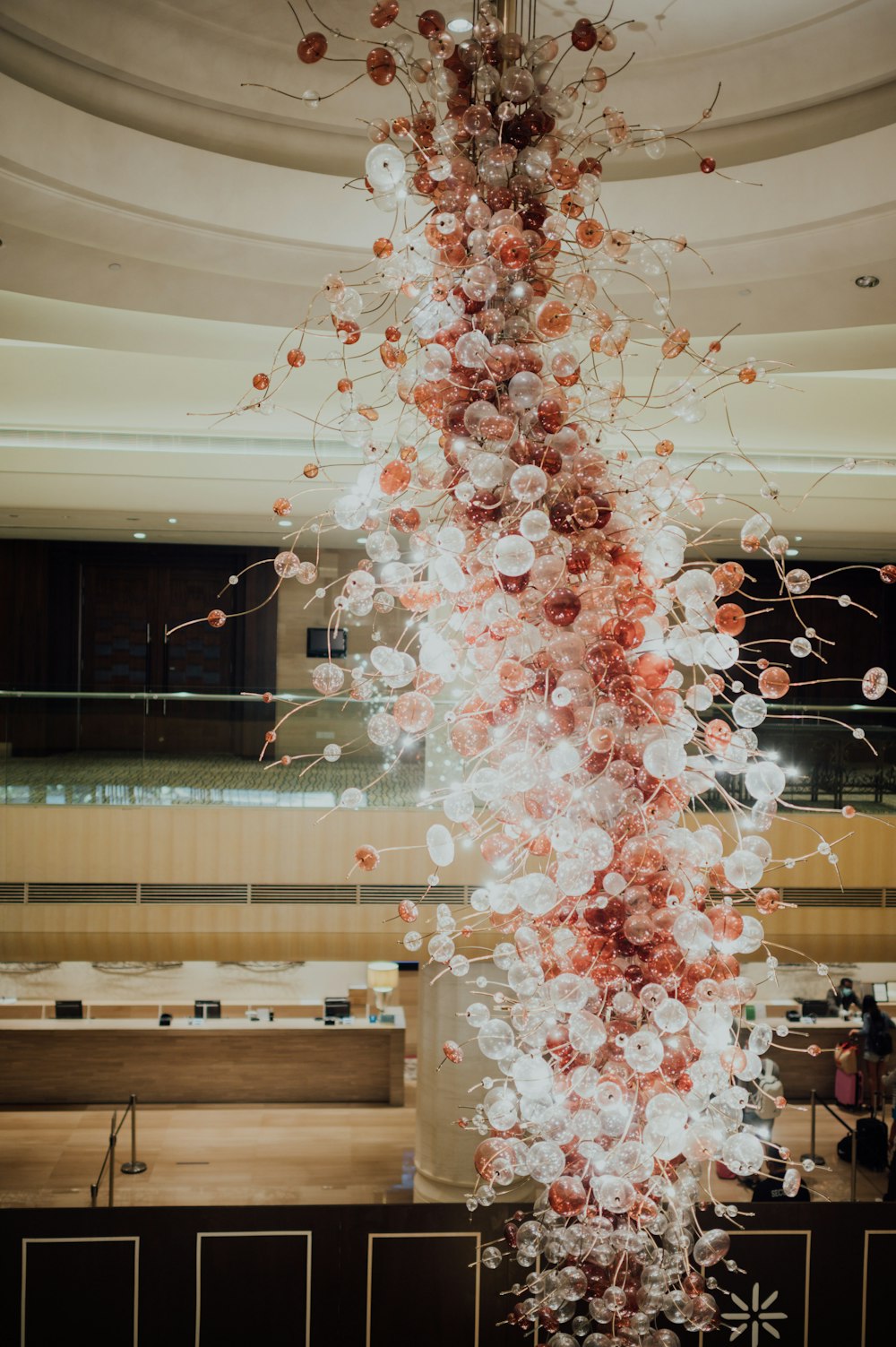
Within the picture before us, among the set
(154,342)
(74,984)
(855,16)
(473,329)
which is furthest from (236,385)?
(74,984)

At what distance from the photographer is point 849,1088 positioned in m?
10.7

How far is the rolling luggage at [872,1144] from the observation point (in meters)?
9.20

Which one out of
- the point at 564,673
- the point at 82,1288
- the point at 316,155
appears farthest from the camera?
the point at 82,1288

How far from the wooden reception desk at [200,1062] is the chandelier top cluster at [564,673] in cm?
924

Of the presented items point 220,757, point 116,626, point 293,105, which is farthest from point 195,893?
point 116,626

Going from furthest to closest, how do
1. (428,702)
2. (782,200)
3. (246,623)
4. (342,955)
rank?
(246,623) < (342,955) < (782,200) < (428,702)

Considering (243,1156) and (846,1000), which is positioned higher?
(846,1000)

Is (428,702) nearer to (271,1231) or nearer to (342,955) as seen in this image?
(271,1231)

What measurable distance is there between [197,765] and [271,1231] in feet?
9.97

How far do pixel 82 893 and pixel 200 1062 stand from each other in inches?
156

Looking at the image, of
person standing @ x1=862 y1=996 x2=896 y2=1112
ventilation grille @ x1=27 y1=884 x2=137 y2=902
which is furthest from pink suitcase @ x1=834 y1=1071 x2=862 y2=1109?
ventilation grille @ x1=27 y1=884 x2=137 y2=902

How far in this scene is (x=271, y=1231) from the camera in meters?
6.01

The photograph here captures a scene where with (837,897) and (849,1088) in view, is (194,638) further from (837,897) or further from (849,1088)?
(849,1088)

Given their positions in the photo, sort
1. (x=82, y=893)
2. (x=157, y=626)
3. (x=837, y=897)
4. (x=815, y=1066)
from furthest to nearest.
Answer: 1. (x=157, y=626)
2. (x=815, y=1066)
3. (x=837, y=897)
4. (x=82, y=893)
